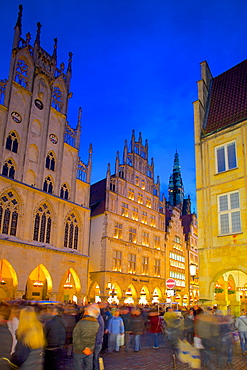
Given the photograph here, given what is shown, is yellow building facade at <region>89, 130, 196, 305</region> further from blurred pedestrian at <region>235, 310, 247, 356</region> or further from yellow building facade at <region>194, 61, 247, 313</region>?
blurred pedestrian at <region>235, 310, 247, 356</region>

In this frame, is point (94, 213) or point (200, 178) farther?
point (94, 213)

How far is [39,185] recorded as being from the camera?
2908cm

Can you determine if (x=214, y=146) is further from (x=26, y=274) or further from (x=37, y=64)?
(x=37, y=64)

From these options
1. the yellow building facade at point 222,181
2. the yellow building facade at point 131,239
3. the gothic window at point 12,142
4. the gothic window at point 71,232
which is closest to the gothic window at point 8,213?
the gothic window at point 12,142

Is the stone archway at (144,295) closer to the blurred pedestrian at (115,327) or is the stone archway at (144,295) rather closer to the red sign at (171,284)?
the red sign at (171,284)

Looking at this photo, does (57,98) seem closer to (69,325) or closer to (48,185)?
(48,185)

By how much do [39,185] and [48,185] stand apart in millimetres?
1199

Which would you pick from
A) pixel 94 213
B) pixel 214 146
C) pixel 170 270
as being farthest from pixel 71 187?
pixel 170 270

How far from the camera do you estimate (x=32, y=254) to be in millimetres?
27109

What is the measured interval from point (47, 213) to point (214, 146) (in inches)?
660

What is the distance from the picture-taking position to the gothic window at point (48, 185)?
A: 29.9m

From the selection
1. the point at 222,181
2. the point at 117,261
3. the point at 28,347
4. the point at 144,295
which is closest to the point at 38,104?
the point at 117,261

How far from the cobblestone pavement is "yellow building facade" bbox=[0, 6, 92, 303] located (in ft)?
50.0

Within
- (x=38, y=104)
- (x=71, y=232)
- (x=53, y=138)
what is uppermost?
(x=38, y=104)
